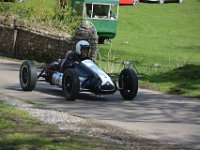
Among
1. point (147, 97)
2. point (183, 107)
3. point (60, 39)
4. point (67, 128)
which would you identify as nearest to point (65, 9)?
point (60, 39)

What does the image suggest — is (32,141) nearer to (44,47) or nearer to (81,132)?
(81,132)

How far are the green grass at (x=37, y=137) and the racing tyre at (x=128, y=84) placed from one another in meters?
4.33

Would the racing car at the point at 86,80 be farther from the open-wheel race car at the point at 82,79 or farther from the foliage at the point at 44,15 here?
the foliage at the point at 44,15

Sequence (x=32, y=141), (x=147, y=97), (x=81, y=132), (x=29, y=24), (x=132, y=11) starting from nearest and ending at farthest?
(x=32, y=141) < (x=81, y=132) < (x=147, y=97) < (x=29, y=24) < (x=132, y=11)

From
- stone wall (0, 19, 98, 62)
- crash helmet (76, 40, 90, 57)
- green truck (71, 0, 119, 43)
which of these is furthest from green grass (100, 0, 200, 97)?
crash helmet (76, 40, 90, 57)

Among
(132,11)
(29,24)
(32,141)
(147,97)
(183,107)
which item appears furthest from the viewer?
(132,11)

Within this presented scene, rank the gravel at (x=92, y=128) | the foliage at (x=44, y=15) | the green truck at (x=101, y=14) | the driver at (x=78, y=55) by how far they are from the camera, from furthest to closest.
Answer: the green truck at (x=101, y=14) < the foliage at (x=44, y=15) < the driver at (x=78, y=55) < the gravel at (x=92, y=128)

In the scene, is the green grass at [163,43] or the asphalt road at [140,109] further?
the green grass at [163,43]

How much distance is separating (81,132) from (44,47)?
15.3 meters

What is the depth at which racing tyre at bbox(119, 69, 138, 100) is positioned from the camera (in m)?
13.7

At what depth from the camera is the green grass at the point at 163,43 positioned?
18.0m

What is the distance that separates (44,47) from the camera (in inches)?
954

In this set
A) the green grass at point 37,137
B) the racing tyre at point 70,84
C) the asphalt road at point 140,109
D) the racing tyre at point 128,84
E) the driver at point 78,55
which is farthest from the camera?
the driver at point 78,55

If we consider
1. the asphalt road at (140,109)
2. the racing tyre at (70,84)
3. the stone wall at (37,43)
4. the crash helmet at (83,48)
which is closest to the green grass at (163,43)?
the asphalt road at (140,109)
